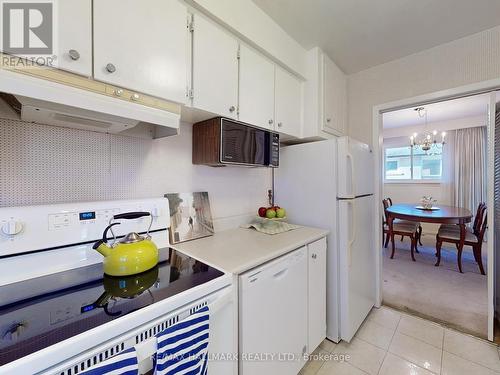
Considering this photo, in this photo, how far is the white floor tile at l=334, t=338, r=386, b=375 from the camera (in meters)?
1.52

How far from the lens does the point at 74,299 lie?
2.32 feet

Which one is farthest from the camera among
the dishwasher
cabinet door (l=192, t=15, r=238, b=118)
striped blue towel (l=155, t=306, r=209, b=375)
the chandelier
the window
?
the window

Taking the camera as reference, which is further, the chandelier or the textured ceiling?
the chandelier

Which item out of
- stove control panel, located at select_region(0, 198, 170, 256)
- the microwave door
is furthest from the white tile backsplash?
the microwave door

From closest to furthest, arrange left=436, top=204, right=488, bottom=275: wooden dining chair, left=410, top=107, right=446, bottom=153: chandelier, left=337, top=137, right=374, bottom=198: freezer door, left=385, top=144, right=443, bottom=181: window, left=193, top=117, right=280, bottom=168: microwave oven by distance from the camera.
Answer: left=193, top=117, right=280, bottom=168: microwave oven < left=337, top=137, right=374, bottom=198: freezer door < left=436, top=204, right=488, bottom=275: wooden dining chair < left=410, top=107, right=446, bottom=153: chandelier < left=385, top=144, right=443, bottom=181: window

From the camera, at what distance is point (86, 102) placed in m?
0.78

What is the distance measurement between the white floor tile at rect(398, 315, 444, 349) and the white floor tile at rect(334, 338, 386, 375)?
43cm

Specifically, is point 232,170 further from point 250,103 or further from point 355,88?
point 355,88

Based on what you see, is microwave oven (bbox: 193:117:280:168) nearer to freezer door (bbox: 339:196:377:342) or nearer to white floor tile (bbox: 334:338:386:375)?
freezer door (bbox: 339:196:377:342)

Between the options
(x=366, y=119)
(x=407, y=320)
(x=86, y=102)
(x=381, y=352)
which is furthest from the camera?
(x=366, y=119)

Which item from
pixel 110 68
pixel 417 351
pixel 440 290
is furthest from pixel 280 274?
pixel 440 290

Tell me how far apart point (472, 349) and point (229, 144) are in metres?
2.42

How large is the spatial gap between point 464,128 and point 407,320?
471 cm

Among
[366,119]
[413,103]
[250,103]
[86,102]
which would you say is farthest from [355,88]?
[86,102]
